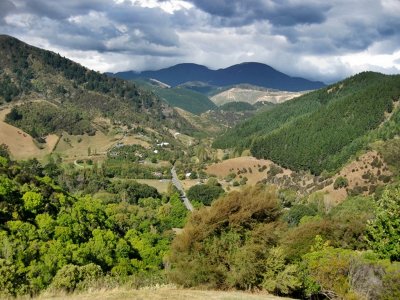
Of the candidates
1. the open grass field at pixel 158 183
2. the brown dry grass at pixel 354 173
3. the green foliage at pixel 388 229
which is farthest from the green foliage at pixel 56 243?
the brown dry grass at pixel 354 173

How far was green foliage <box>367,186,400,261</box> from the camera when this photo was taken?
4575cm

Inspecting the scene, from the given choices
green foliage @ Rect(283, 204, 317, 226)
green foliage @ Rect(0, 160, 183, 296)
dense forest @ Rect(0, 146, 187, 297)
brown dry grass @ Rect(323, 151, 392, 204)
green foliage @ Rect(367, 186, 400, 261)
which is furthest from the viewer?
brown dry grass @ Rect(323, 151, 392, 204)

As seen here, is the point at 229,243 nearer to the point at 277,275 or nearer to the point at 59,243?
the point at 277,275

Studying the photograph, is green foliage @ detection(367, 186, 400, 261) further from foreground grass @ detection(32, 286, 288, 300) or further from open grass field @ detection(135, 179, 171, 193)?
open grass field @ detection(135, 179, 171, 193)

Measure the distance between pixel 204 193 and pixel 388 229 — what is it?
10492cm

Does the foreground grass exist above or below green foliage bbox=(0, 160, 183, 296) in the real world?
above

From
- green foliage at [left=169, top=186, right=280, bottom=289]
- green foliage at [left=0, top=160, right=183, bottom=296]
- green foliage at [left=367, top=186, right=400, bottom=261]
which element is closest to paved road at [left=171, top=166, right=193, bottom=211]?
green foliage at [left=0, top=160, right=183, bottom=296]

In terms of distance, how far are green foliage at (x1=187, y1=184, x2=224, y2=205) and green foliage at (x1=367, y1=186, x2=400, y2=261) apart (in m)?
99.7

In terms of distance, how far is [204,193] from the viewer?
5940 inches

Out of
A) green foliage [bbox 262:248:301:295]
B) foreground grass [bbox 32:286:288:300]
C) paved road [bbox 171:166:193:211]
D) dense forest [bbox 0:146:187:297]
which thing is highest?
foreground grass [bbox 32:286:288:300]

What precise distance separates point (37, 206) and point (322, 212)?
86.3 meters

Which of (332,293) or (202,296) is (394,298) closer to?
(332,293)

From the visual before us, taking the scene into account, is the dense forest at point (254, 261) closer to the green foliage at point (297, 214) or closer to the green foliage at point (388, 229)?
the green foliage at point (388, 229)

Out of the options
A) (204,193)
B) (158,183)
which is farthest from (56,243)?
(158,183)
